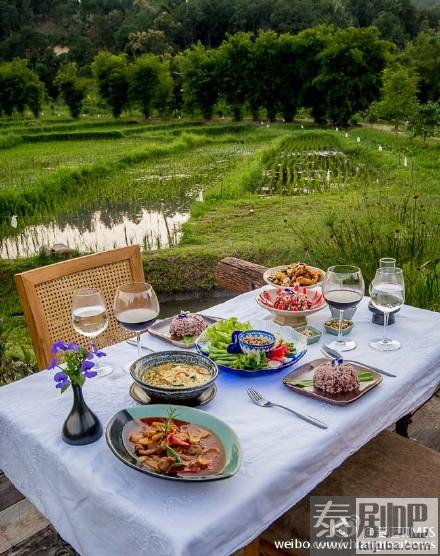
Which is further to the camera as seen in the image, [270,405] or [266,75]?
[266,75]

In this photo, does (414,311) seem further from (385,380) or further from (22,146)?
(22,146)

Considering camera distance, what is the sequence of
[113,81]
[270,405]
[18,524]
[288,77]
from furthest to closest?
1. [113,81]
2. [288,77]
3. [18,524]
4. [270,405]

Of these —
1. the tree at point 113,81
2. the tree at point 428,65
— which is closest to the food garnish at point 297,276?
the tree at point 428,65

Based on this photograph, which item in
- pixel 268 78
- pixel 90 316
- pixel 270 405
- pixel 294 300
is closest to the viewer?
pixel 270 405

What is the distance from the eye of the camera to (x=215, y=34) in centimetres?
5462

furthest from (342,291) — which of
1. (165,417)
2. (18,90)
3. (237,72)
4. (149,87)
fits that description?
(18,90)

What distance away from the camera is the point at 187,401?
58.3 inches

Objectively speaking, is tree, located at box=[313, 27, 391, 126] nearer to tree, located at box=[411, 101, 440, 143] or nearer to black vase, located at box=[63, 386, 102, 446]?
tree, located at box=[411, 101, 440, 143]

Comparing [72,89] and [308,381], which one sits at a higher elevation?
[72,89]

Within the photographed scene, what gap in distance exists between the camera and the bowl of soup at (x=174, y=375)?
4.80 feet

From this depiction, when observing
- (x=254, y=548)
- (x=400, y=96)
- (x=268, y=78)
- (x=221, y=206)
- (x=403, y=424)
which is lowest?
(x=221, y=206)

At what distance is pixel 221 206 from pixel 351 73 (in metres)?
21.4

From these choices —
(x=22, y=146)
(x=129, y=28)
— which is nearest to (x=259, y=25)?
(x=129, y=28)

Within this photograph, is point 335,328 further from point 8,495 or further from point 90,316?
point 8,495
